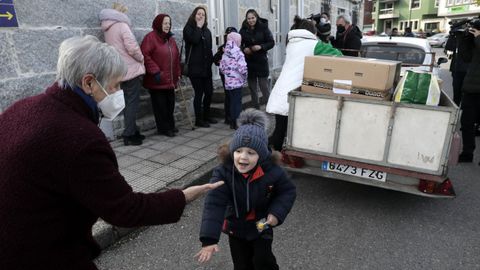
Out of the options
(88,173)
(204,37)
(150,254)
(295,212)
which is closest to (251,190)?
(88,173)

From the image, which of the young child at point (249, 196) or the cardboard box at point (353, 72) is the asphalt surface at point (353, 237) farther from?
the cardboard box at point (353, 72)

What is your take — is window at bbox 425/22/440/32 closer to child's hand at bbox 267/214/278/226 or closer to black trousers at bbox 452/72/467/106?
black trousers at bbox 452/72/467/106

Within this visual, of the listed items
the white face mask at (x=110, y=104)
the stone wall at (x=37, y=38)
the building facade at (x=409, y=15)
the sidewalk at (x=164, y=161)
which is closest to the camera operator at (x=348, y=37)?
the sidewalk at (x=164, y=161)

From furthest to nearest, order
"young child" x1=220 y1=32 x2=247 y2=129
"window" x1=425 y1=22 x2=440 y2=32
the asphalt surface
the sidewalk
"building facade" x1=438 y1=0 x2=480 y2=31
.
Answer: "window" x1=425 y1=22 x2=440 y2=32
"building facade" x1=438 y1=0 x2=480 y2=31
"young child" x1=220 y1=32 x2=247 y2=129
the sidewalk
the asphalt surface

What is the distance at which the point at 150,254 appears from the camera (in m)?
3.01

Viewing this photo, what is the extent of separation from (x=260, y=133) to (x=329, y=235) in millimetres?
1580

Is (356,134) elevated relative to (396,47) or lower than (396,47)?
lower

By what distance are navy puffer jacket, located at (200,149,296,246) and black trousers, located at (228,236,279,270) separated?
0.21ft

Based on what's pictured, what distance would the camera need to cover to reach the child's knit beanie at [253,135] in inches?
81.3

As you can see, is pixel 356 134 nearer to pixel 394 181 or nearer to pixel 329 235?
pixel 394 181

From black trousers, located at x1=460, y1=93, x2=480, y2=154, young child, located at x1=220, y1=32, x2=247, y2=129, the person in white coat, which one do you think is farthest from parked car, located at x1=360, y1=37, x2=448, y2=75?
the person in white coat

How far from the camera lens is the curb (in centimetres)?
308

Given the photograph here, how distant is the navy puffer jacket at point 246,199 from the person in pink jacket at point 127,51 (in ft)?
10.1

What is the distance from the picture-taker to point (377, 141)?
3336mm
